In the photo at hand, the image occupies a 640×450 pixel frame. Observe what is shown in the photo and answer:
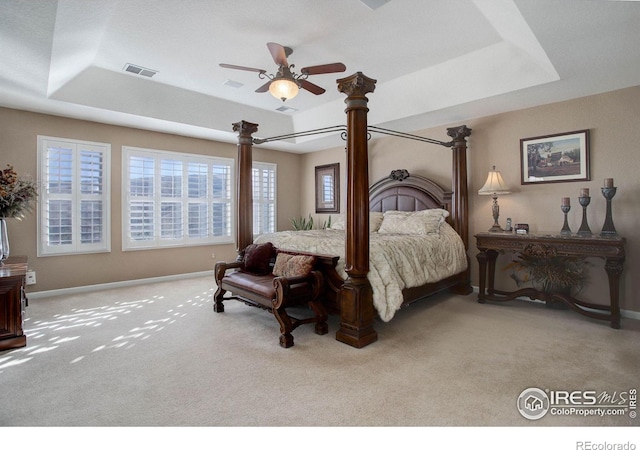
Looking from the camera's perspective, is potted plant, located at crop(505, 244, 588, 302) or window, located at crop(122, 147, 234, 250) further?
window, located at crop(122, 147, 234, 250)

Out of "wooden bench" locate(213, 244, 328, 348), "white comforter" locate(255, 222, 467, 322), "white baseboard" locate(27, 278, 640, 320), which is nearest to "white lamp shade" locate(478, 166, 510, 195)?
"white comforter" locate(255, 222, 467, 322)

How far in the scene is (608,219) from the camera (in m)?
3.51

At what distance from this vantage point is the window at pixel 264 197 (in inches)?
276

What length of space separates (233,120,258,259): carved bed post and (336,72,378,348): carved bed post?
71.6 inches

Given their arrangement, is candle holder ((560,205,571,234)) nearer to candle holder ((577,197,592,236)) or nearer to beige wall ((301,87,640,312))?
candle holder ((577,197,592,236))

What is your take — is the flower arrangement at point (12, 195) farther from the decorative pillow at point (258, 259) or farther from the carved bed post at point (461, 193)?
the carved bed post at point (461, 193)

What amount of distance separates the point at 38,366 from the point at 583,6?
473 centimetres

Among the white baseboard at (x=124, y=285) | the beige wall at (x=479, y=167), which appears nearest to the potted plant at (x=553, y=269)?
the beige wall at (x=479, y=167)

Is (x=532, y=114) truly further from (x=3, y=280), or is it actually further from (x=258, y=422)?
(x=3, y=280)

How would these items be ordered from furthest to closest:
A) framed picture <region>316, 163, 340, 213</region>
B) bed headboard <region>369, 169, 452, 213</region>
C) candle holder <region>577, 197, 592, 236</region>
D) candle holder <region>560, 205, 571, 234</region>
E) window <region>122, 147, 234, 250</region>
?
framed picture <region>316, 163, 340, 213</region> → window <region>122, 147, 234, 250</region> → bed headboard <region>369, 169, 452, 213</region> → candle holder <region>560, 205, 571, 234</region> → candle holder <region>577, 197, 592, 236</region>

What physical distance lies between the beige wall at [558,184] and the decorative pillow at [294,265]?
285 centimetres

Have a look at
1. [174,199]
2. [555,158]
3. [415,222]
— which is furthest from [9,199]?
[555,158]

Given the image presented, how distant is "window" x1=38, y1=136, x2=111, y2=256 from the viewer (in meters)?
4.64

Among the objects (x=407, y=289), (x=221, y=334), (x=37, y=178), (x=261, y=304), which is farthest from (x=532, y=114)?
(x=37, y=178)
